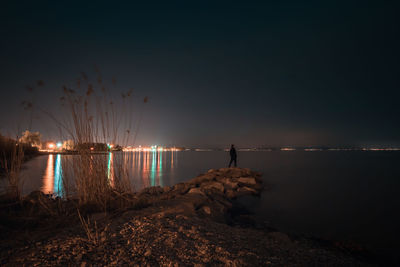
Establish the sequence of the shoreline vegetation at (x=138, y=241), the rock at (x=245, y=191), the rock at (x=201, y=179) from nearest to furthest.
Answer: the shoreline vegetation at (x=138, y=241) → the rock at (x=245, y=191) → the rock at (x=201, y=179)

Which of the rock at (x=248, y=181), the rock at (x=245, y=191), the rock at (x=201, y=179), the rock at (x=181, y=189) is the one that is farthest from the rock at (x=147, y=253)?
the rock at (x=248, y=181)

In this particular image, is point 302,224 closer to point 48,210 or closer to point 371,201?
point 371,201

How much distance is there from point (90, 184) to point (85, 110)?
152 centimetres

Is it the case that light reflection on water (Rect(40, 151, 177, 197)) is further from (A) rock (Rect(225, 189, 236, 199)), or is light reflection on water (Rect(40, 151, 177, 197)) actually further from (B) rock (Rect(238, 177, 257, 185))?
(B) rock (Rect(238, 177, 257, 185))

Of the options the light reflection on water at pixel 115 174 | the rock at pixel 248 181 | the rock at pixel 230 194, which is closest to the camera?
the light reflection on water at pixel 115 174

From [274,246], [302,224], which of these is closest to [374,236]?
[302,224]

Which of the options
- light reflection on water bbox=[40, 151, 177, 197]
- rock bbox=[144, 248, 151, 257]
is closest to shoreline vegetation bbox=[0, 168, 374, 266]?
rock bbox=[144, 248, 151, 257]

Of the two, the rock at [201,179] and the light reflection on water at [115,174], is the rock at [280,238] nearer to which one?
the light reflection on water at [115,174]

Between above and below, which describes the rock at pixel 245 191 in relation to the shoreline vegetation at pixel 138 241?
below

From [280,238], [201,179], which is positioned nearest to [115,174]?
[280,238]

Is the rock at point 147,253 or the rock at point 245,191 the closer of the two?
the rock at point 147,253

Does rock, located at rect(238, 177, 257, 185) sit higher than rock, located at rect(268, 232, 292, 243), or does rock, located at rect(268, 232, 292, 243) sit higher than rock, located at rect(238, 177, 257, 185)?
rock, located at rect(268, 232, 292, 243)

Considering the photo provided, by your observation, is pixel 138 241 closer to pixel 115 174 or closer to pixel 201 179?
pixel 115 174

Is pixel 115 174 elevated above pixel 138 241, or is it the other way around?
pixel 115 174
